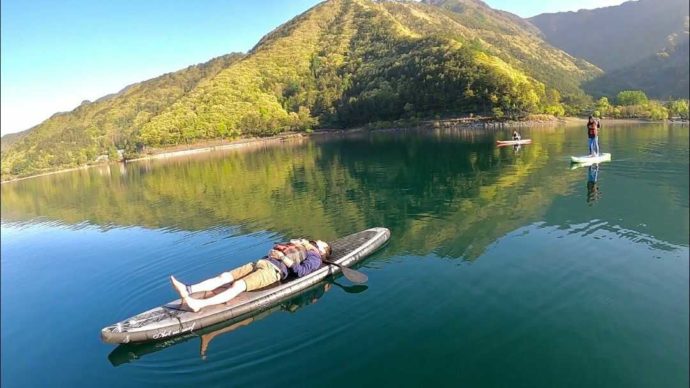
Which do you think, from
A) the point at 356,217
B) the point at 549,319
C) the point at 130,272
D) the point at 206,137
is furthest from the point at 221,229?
the point at 206,137

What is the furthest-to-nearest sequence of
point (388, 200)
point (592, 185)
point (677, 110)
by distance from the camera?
point (677, 110) → point (388, 200) → point (592, 185)

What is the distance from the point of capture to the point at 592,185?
105 ft

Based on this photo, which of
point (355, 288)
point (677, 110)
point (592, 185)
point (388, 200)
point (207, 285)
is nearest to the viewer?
point (207, 285)

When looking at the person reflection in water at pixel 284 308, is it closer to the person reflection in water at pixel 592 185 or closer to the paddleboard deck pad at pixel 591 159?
the person reflection in water at pixel 592 185

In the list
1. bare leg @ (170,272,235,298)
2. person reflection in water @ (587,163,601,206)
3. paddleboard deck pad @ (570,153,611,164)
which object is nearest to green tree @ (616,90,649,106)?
paddleboard deck pad @ (570,153,611,164)

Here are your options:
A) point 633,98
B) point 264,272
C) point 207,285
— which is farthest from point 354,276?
point 633,98

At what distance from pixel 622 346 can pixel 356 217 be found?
18993 mm

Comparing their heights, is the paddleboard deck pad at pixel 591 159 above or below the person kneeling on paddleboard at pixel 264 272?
above

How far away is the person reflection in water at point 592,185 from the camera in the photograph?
2817 centimetres

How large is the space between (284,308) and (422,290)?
5379 mm

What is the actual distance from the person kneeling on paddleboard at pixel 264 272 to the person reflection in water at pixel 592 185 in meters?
18.7

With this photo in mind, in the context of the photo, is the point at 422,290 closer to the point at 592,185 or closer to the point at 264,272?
the point at 264,272

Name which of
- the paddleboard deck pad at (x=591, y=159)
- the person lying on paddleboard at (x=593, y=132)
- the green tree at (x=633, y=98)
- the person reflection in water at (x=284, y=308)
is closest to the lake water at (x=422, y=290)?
the person reflection in water at (x=284, y=308)

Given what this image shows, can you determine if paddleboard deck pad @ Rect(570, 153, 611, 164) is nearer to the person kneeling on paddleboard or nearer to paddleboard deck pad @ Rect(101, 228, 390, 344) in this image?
the person kneeling on paddleboard
